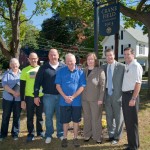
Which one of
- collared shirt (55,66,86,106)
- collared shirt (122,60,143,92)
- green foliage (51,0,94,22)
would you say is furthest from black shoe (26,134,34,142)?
green foliage (51,0,94,22)

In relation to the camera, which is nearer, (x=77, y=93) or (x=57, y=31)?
(x=77, y=93)

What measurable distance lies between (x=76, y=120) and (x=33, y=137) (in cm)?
135

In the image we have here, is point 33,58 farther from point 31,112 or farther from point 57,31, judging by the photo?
point 57,31

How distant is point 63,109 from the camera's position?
267 inches

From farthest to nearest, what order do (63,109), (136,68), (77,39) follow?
(77,39)
(63,109)
(136,68)

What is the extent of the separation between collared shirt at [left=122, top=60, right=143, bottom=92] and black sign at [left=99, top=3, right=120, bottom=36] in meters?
1.68

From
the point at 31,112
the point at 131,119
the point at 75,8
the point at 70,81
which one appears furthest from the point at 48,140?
the point at 75,8

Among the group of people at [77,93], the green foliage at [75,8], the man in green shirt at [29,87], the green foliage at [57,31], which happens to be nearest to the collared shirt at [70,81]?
the group of people at [77,93]

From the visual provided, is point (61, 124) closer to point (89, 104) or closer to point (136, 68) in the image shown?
point (89, 104)

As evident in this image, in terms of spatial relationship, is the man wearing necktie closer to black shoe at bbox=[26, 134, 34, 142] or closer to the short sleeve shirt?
the short sleeve shirt

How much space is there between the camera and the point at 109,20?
7.95m

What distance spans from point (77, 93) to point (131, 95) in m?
1.15

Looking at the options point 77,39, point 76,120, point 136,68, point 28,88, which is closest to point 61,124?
point 76,120

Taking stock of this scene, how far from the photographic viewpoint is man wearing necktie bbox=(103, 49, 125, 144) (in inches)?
270
